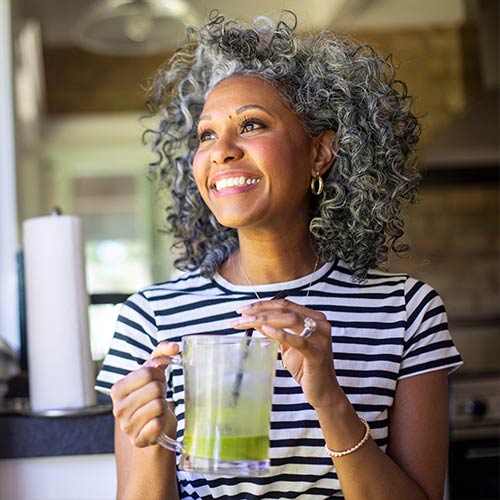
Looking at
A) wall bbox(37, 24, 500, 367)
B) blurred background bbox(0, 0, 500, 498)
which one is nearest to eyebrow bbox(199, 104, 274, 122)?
blurred background bbox(0, 0, 500, 498)

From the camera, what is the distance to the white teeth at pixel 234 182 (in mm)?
1271

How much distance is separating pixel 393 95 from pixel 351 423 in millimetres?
596

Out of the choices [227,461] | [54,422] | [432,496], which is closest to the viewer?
[227,461]

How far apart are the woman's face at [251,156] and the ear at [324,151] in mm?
21

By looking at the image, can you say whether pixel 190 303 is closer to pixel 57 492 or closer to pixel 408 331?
pixel 408 331

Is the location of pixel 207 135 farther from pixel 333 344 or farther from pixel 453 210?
pixel 453 210

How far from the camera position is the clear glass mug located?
3.14ft

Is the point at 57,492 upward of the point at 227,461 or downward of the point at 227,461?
downward

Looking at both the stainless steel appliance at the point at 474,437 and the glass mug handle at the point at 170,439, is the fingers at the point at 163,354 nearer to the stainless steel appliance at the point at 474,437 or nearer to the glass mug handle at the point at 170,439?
the glass mug handle at the point at 170,439

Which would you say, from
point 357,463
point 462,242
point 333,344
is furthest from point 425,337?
point 462,242

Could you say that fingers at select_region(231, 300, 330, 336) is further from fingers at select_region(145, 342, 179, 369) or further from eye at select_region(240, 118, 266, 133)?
eye at select_region(240, 118, 266, 133)

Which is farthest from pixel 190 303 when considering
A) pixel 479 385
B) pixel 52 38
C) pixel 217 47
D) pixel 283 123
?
pixel 52 38

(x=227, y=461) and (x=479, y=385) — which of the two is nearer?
(x=227, y=461)

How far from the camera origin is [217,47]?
1.48 metres
